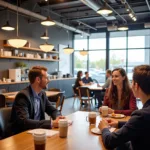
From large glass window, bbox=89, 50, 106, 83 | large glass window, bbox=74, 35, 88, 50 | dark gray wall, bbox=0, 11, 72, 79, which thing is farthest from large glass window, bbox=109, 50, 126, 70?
dark gray wall, bbox=0, 11, 72, 79

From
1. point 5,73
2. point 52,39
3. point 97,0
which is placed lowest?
point 5,73

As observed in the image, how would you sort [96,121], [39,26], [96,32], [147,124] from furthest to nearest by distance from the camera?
1. [96,32]
2. [39,26]
3. [96,121]
4. [147,124]

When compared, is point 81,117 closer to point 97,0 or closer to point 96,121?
point 96,121

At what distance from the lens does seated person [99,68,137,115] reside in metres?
3.01

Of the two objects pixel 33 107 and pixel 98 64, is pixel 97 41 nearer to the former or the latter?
pixel 98 64

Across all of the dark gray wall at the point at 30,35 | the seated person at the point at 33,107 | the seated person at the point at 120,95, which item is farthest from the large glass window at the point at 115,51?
the seated person at the point at 33,107

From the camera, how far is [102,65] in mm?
11609

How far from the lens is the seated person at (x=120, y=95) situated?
3.01m

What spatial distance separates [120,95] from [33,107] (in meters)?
A: 1.33

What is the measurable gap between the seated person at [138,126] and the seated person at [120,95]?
1.47 meters

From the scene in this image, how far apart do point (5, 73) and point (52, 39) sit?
3526 millimetres

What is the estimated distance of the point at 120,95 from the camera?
3088mm

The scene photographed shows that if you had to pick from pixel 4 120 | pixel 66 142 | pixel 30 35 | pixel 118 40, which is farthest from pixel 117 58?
pixel 66 142

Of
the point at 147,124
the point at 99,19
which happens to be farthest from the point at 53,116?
the point at 99,19
